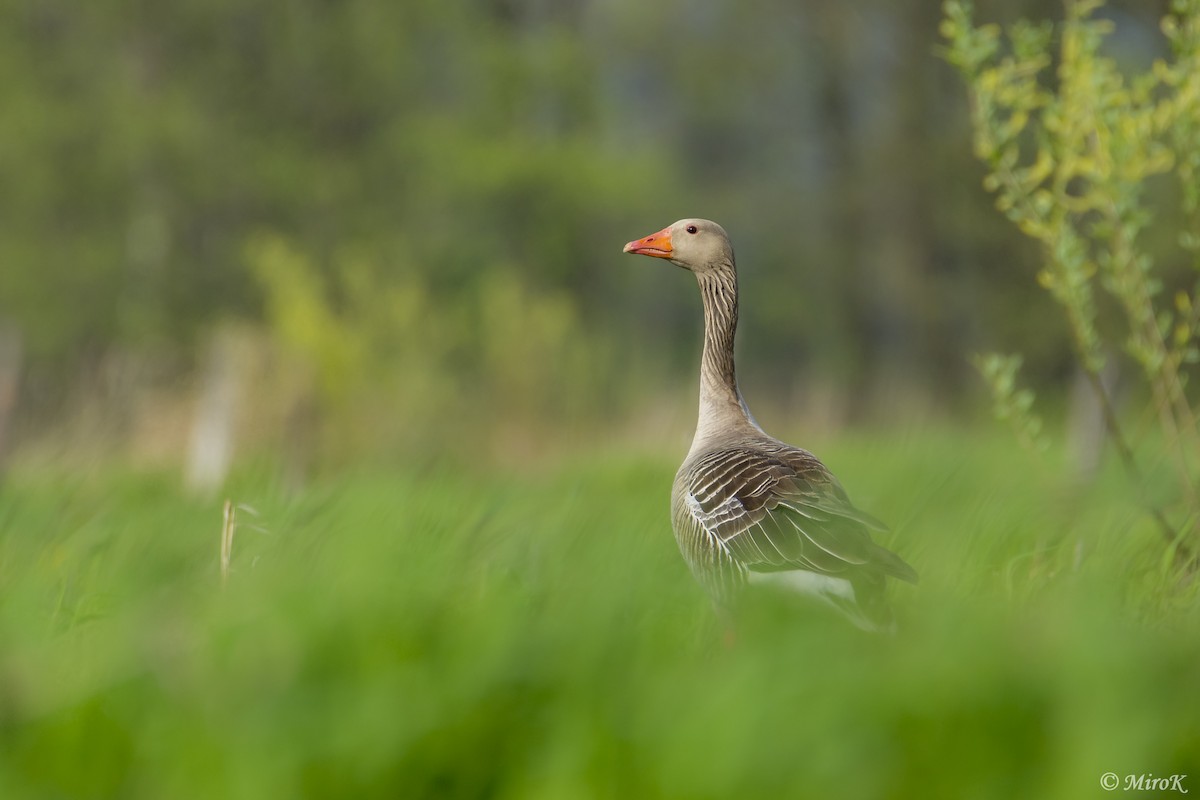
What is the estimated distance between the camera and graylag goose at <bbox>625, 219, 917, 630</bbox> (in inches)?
127

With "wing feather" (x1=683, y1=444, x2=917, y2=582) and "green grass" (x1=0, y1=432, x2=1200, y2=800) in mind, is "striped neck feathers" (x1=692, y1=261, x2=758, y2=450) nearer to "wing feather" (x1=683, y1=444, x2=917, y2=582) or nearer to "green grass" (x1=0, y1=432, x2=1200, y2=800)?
"wing feather" (x1=683, y1=444, x2=917, y2=582)

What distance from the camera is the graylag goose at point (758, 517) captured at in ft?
10.6

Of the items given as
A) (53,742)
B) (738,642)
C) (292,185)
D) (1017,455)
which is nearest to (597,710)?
(738,642)

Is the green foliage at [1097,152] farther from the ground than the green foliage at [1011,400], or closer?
farther from the ground

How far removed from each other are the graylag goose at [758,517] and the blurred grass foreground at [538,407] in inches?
8.8

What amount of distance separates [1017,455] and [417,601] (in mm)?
11914

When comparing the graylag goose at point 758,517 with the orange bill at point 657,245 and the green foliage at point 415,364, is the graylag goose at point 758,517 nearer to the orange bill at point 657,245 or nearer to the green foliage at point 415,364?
the orange bill at point 657,245

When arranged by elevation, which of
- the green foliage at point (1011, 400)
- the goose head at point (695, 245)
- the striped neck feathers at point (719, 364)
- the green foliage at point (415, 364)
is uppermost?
the goose head at point (695, 245)

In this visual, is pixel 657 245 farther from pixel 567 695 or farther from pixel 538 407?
pixel 538 407

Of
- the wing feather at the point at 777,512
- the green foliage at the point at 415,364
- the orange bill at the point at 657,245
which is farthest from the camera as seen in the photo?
the green foliage at the point at 415,364

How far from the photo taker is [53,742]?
1937mm

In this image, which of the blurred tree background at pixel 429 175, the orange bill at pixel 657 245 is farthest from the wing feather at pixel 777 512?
the blurred tree background at pixel 429 175

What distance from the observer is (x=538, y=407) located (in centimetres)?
1978

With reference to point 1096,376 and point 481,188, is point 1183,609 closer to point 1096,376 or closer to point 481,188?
point 1096,376
